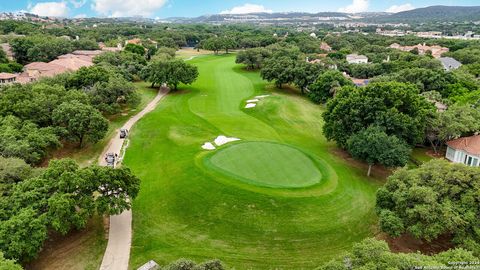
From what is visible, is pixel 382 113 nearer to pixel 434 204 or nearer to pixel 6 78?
pixel 434 204

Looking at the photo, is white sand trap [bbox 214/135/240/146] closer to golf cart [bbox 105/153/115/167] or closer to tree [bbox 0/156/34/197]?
golf cart [bbox 105/153/115/167]

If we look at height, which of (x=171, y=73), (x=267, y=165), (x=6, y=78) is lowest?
(x=267, y=165)

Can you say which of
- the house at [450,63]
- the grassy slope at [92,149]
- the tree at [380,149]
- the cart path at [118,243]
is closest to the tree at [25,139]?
the grassy slope at [92,149]

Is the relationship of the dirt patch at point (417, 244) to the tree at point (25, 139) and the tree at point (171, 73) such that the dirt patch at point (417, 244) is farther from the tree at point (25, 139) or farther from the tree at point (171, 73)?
the tree at point (171, 73)

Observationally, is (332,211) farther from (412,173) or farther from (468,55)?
(468,55)

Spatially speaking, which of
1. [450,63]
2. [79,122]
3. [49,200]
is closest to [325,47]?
[450,63]

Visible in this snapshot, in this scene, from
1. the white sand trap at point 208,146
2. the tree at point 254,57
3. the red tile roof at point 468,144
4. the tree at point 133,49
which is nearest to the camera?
the red tile roof at point 468,144

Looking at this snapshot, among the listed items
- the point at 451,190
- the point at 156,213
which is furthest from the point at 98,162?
the point at 451,190

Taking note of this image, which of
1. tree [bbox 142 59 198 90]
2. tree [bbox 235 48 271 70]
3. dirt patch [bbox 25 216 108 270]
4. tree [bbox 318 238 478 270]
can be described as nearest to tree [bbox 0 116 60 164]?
dirt patch [bbox 25 216 108 270]
